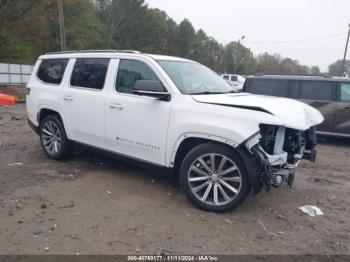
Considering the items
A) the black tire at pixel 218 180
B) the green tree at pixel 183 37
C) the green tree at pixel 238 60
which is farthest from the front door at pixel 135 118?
the green tree at pixel 238 60

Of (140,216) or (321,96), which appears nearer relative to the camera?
(140,216)

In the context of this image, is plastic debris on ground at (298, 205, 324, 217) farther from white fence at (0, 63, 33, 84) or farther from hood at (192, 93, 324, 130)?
white fence at (0, 63, 33, 84)

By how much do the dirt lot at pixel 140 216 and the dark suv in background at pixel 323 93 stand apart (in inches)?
126

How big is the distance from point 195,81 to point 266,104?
1217 mm

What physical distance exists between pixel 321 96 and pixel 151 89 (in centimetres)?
627

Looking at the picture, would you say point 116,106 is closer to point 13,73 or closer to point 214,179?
point 214,179

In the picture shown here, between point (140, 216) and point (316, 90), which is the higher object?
point (316, 90)

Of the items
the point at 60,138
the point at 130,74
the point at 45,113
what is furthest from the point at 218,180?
the point at 45,113

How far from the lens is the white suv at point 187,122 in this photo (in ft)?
13.6

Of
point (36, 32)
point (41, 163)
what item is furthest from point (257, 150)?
point (36, 32)

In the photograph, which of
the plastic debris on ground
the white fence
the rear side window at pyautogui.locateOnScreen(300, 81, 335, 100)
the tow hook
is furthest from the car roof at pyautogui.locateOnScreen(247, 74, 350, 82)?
the white fence

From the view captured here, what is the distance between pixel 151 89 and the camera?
4602 mm

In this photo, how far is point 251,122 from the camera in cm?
405

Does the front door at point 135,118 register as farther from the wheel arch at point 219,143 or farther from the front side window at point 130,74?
the wheel arch at point 219,143
